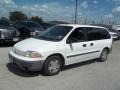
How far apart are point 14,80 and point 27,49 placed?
963 millimetres

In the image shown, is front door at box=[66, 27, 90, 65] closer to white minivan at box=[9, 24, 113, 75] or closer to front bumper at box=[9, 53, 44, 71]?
white minivan at box=[9, 24, 113, 75]

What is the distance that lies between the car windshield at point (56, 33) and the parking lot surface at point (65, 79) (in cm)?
118

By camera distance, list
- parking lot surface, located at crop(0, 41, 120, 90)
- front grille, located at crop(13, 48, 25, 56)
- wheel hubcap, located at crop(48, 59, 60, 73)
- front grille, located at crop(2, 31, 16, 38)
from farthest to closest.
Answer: front grille, located at crop(2, 31, 16, 38) → wheel hubcap, located at crop(48, 59, 60, 73) → front grille, located at crop(13, 48, 25, 56) → parking lot surface, located at crop(0, 41, 120, 90)

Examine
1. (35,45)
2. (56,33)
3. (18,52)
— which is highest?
(56,33)

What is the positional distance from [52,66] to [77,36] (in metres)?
1.53

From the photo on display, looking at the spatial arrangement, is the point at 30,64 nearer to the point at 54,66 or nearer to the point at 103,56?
the point at 54,66

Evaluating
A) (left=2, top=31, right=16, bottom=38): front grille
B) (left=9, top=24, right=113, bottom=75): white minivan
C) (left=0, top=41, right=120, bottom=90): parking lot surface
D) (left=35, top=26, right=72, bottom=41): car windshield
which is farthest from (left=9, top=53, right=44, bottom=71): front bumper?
(left=2, top=31, right=16, bottom=38): front grille

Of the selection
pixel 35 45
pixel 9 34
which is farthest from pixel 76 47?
pixel 9 34

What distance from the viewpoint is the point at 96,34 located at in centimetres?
731

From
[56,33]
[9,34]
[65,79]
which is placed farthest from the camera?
[9,34]

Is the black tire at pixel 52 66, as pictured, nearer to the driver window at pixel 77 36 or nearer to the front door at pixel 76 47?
the front door at pixel 76 47

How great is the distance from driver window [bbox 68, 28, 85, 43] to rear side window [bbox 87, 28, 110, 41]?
349 mm

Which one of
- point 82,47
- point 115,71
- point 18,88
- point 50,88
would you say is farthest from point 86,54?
point 18,88

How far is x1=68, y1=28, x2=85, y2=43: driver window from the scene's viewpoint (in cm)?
609
